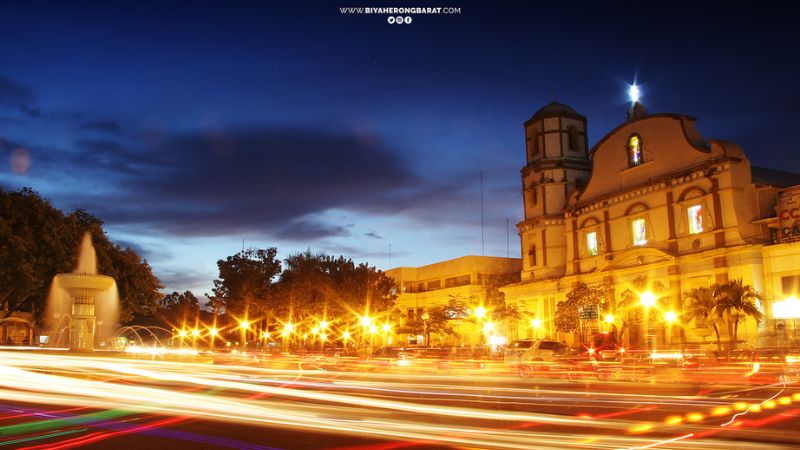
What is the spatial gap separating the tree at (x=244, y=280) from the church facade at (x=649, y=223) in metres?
22.6

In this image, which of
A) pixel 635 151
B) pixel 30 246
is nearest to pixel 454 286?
pixel 635 151

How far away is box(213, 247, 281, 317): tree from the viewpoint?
63531 millimetres

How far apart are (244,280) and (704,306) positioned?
42398 mm

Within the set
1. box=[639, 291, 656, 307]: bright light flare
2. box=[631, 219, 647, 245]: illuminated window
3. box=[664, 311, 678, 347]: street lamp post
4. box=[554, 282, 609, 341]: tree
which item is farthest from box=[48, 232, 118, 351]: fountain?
box=[631, 219, 647, 245]: illuminated window

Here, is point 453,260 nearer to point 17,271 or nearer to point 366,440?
point 17,271

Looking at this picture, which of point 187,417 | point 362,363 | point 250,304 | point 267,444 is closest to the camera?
point 267,444

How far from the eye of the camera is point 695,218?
4209cm

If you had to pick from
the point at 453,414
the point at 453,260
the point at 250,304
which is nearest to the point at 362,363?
the point at 453,414

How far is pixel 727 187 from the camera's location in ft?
131

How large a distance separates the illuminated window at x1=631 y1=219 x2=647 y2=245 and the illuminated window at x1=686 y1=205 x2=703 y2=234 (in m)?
3.54

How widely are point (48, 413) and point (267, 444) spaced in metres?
5.22

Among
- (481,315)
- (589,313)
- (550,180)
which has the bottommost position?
(589,313)

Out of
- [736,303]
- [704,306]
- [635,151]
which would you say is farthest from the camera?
[635,151]

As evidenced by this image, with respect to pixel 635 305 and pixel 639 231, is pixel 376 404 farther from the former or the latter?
pixel 639 231
